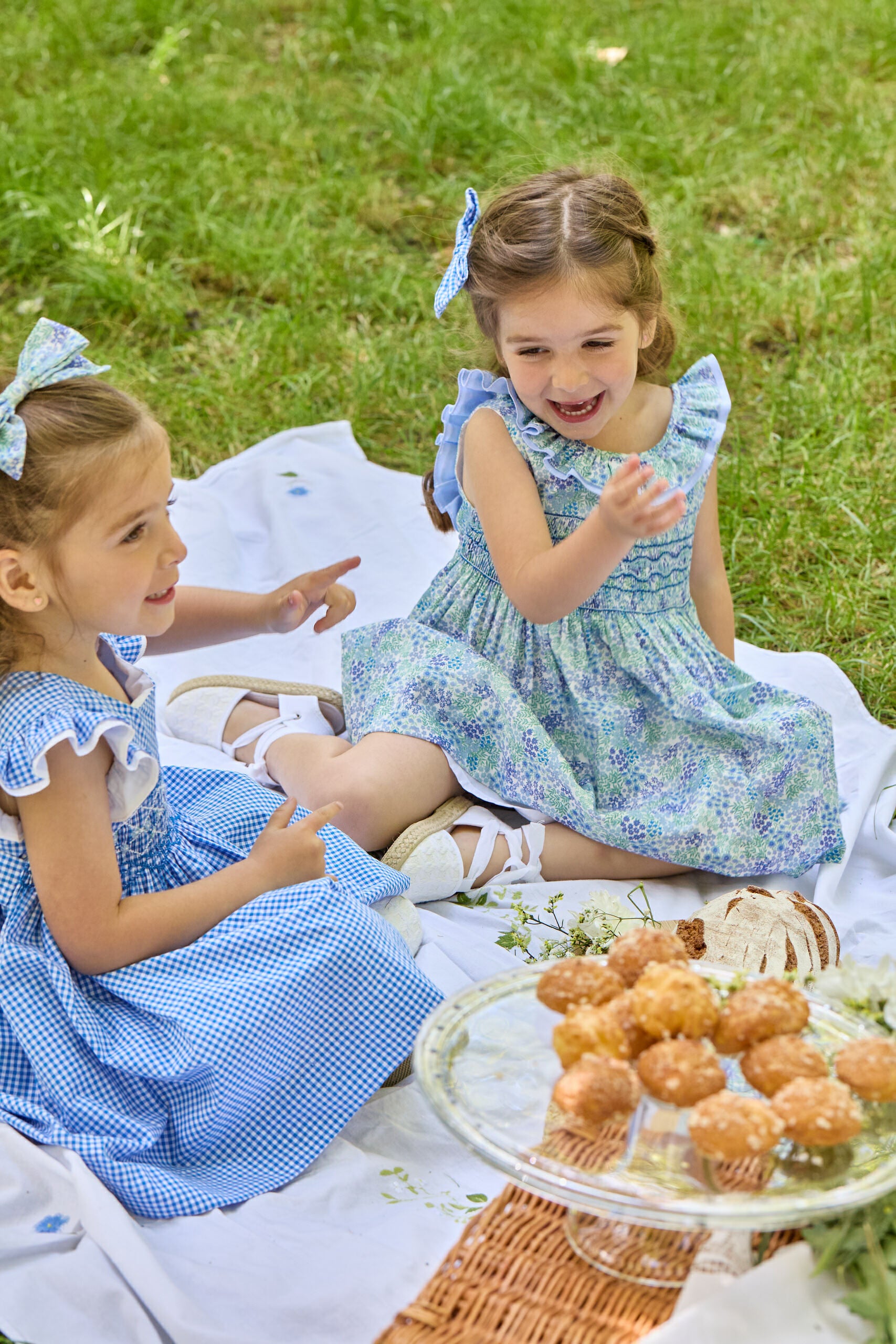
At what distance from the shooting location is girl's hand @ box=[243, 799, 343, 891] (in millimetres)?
1714

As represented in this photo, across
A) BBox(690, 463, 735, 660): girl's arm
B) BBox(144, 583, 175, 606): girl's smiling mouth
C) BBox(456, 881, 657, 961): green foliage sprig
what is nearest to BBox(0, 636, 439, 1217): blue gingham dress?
BBox(144, 583, 175, 606): girl's smiling mouth

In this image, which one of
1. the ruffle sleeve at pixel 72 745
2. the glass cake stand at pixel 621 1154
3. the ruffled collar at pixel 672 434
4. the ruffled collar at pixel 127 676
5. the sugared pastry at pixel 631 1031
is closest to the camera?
the glass cake stand at pixel 621 1154

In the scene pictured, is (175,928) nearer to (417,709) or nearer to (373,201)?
(417,709)

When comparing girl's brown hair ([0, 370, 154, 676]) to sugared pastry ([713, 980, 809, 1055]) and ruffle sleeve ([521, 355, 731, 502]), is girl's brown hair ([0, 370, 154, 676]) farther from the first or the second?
sugared pastry ([713, 980, 809, 1055])

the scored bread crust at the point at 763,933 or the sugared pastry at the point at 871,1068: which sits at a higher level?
the sugared pastry at the point at 871,1068

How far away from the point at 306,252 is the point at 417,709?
7.19ft

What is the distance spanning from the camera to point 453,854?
2139 millimetres

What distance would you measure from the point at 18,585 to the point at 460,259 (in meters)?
1.00

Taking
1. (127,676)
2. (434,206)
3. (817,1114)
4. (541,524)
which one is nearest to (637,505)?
(541,524)

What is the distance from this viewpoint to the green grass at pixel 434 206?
126 inches

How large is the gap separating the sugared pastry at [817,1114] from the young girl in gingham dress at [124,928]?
2.16ft

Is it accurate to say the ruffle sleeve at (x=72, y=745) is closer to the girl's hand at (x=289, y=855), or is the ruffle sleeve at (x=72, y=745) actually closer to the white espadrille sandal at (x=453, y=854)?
the girl's hand at (x=289, y=855)

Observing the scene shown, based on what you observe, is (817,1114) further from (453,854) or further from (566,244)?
(566,244)

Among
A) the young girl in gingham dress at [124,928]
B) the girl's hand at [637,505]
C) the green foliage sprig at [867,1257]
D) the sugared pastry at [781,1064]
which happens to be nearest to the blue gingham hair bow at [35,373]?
the young girl in gingham dress at [124,928]
